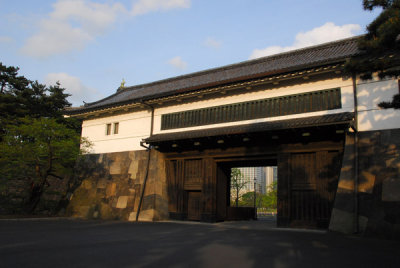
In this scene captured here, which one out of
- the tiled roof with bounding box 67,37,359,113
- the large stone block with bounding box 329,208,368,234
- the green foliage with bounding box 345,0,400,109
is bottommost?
the large stone block with bounding box 329,208,368,234

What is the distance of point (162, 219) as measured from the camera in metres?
16.7

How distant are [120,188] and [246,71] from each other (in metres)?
10.4

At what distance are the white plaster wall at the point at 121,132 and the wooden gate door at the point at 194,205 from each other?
4.20 metres

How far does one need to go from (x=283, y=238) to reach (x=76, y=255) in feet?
20.4

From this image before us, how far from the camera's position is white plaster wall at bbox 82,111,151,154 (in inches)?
727

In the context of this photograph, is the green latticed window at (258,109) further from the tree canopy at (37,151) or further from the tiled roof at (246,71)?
the tree canopy at (37,151)

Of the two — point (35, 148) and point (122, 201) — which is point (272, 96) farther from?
point (35, 148)

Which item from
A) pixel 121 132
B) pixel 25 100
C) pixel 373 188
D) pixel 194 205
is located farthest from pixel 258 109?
pixel 25 100

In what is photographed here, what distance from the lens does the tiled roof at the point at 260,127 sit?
11664 millimetres

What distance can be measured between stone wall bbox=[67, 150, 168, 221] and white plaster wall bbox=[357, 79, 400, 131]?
10646mm

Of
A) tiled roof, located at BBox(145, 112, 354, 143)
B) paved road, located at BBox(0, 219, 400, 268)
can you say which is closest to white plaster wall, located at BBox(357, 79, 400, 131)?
tiled roof, located at BBox(145, 112, 354, 143)

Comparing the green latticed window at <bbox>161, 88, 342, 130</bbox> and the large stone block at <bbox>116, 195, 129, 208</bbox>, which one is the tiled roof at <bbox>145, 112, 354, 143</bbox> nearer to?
the green latticed window at <bbox>161, 88, 342, 130</bbox>

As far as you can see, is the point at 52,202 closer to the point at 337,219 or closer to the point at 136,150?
the point at 136,150

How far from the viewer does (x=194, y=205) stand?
16.6m
